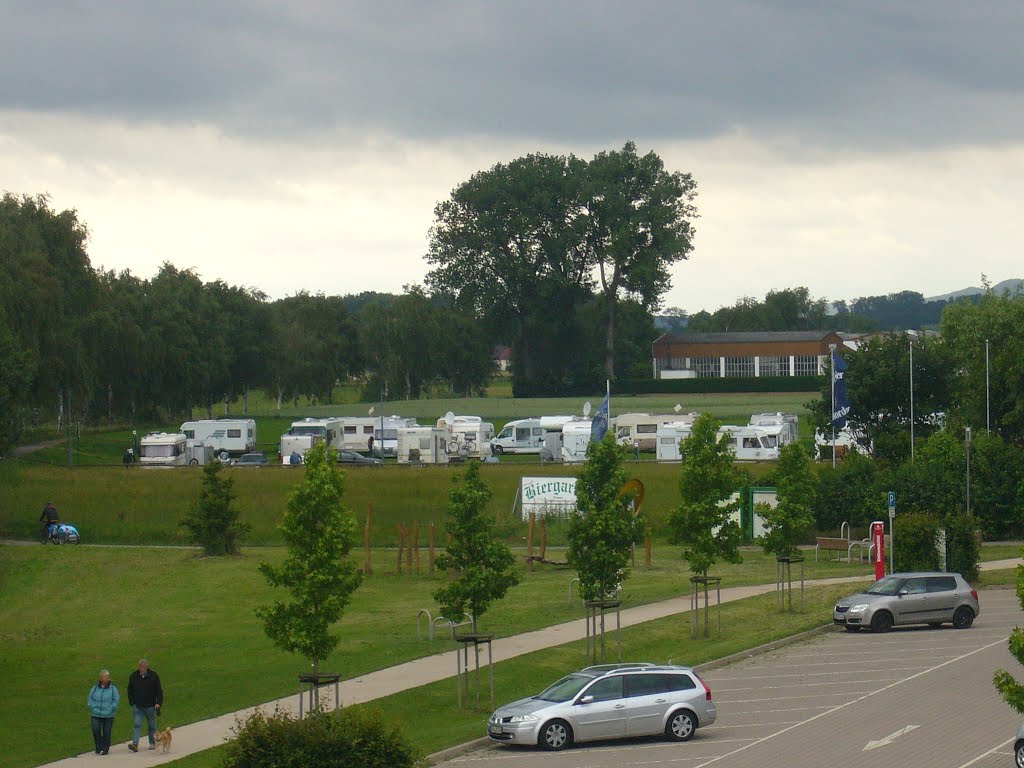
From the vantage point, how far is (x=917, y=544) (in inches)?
1578

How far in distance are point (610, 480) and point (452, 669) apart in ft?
18.4

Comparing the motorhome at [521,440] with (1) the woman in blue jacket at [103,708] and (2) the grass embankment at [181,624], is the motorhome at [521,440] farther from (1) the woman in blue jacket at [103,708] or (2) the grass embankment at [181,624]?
(1) the woman in blue jacket at [103,708]

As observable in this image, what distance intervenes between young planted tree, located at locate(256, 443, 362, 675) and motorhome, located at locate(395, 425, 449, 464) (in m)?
55.7

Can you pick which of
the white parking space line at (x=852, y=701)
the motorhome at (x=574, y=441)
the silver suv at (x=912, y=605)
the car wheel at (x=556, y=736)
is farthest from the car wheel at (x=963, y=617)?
the motorhome at (x=574, y=441)

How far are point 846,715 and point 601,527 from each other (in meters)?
7.94

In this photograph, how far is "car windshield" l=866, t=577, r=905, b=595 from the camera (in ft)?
109

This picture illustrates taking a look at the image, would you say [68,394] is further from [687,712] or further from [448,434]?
[687,712]

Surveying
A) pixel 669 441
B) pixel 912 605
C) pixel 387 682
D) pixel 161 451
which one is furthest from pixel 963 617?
pixel 161 451

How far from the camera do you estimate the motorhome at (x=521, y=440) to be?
84188mm

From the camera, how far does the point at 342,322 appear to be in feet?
443

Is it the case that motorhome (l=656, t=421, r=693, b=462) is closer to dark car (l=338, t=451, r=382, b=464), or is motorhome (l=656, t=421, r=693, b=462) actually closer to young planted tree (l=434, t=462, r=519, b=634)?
dark car (l=338, t=451, r=382, b=464)

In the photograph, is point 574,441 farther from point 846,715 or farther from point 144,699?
point 144,699

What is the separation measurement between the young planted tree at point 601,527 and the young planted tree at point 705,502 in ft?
12.1

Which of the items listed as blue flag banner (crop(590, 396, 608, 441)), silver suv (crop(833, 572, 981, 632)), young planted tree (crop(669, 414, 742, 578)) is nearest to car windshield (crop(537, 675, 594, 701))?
young planted tree (crop(669, 414, 742, 578))
